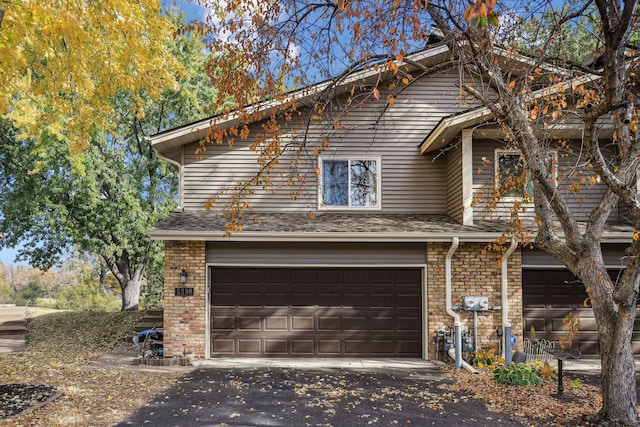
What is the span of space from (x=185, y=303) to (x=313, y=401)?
4370mm

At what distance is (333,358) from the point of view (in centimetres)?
1128

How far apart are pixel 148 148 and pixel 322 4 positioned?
13.3 metres

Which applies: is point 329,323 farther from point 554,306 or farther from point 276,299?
point 554,306

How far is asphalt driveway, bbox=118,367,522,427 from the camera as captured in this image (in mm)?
6738

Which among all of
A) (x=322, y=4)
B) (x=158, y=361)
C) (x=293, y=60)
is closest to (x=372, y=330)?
(x=158, y=361)

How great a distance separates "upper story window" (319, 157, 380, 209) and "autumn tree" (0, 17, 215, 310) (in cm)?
637

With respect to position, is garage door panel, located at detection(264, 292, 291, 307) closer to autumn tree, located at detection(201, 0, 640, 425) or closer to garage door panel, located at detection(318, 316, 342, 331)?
garage door panel, located at detection(318, 316, 342, 331)

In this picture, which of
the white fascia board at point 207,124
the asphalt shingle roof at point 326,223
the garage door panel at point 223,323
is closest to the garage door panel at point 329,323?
the garage door panel at point 223,323

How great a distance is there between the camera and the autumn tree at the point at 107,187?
16578 millimetres

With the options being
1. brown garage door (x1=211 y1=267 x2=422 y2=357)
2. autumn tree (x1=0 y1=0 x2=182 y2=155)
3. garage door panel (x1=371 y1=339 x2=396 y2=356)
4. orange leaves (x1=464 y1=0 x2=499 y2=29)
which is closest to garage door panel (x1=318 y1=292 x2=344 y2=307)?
brown garage door (x1=211 y1=267 x2=422 y2=357)

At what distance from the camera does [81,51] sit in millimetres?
8953

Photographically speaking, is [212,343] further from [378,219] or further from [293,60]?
[293,60]

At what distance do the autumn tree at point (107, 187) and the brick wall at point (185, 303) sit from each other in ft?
20.9

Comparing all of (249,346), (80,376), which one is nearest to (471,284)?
(249,346)
